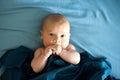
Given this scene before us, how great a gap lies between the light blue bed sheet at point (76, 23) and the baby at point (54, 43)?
71 millimetres

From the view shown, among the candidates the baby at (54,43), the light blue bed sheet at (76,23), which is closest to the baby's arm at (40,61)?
the baby at (54,43)

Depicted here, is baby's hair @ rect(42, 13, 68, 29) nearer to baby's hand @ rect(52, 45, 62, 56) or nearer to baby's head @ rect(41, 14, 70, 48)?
baby's head @ rect(41, 14, 70, 48)

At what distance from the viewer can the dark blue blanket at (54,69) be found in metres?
1.23

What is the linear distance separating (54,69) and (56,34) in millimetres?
166

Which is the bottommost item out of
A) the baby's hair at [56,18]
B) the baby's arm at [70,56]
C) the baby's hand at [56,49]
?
the baby's arm at [70,56]

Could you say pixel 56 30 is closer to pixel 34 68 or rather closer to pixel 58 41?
pixel 58 41

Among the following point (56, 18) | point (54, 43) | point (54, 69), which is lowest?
point (54, 69)

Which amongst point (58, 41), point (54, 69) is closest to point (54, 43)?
point (58, 41)

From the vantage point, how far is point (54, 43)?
1.26 m

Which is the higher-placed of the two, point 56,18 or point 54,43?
point 56,18

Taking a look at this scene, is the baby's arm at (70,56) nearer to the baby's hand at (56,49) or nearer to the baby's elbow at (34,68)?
the baby's hand at (56,49)

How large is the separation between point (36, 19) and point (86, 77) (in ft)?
1.26

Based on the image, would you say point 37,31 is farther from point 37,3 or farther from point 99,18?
point 99,18

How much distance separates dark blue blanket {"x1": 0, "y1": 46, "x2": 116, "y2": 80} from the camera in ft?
4.02
